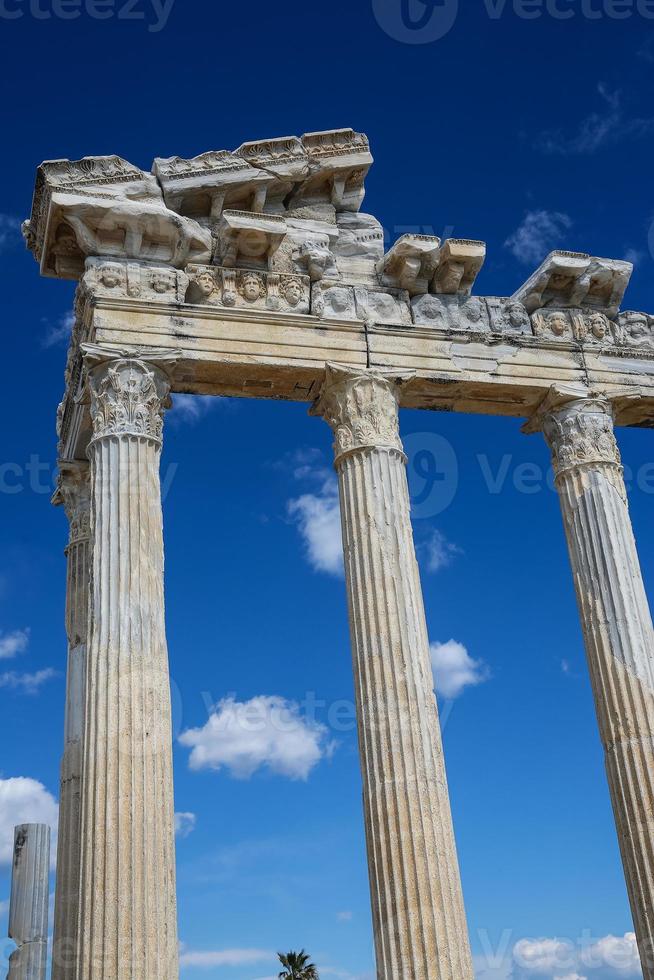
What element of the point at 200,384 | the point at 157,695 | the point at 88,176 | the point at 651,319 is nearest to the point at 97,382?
the point at 200,384

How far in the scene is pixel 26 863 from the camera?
23.0 m

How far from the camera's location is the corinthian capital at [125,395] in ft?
63.9

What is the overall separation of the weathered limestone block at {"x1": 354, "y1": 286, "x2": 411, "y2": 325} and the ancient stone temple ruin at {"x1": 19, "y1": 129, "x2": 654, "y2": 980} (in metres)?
0.05

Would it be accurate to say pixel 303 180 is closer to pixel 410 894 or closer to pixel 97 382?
pixel 97 382

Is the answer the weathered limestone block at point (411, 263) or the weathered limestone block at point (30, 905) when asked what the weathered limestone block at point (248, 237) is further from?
the weathered limestone block at point (30, 905)

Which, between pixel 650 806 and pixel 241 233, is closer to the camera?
pixel 650 806

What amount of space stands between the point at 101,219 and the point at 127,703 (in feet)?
29.4

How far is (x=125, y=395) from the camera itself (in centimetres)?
1962

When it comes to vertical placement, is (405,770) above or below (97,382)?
below

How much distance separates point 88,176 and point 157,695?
9.66 meters

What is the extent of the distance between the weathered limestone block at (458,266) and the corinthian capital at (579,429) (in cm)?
291

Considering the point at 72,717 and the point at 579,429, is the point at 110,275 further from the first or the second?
the point at 579,429

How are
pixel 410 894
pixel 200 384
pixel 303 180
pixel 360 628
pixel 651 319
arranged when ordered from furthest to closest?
1. pixel 651 319
2. pixel 303 180
3. pixel 200 384
4. pixel 360 628
5. pixel 410 894

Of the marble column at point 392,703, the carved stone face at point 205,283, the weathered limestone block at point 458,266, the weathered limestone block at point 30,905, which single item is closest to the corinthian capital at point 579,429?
the weathered limestone block at point 458,266
